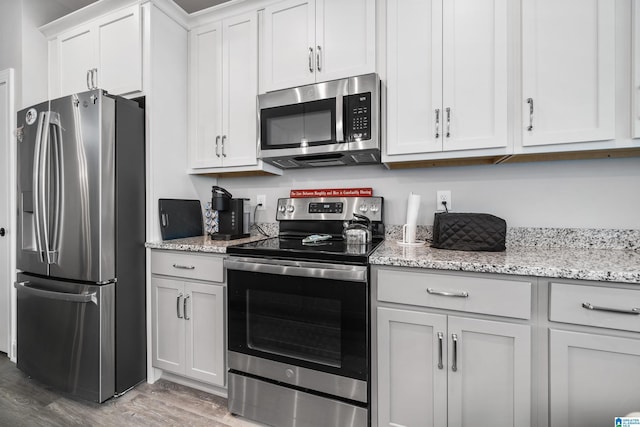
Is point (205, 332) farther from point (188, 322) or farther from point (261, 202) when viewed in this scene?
point (261, 202)

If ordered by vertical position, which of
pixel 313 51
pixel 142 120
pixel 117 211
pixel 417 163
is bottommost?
pixel 117 211

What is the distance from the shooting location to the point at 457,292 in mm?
1212

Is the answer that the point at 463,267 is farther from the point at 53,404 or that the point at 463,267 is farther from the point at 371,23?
the point at 53,404

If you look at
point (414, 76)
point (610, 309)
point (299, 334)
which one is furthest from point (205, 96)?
point (610, 309)

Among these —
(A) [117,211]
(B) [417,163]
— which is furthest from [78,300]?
(B) [417,163]

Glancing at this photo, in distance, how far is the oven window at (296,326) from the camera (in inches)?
54.9

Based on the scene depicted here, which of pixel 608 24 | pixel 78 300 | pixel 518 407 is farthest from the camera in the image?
pixel 78 300

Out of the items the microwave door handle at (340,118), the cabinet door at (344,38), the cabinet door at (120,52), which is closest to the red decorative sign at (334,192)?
the microwave door handle at (340,118)

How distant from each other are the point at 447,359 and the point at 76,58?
319 centimetres

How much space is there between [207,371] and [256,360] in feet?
1.47

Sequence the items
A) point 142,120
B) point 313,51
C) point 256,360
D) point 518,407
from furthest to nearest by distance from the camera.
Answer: point 142,120
point 313,51
point 256,360
point 518,407

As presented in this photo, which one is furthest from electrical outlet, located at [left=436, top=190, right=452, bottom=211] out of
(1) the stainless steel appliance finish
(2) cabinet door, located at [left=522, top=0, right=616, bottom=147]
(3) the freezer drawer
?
(3) the freezer drawer

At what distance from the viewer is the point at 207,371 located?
1.76 m

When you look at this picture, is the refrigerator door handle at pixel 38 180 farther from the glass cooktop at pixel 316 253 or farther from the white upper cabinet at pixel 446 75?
the white upper cabinet at pixel 446 75
